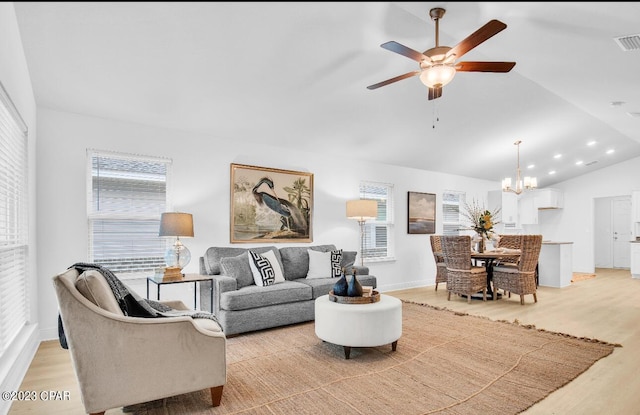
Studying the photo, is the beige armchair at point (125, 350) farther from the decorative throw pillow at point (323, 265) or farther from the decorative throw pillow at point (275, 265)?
the decorative throw pillow at point (323, 265)

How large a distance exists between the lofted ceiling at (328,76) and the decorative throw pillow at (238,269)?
1.61 meters

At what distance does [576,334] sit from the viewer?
384cm

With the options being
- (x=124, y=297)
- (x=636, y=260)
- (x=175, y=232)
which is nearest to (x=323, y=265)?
Answer: (x=175, y=232)

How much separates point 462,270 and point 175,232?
3995 mm

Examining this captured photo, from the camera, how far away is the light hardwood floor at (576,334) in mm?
2342

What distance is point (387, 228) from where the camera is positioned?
6.61 meters

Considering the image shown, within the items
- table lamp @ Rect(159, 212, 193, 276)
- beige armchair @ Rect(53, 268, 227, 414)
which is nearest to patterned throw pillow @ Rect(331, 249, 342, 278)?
table lamp @ Rect(159, 212, 193, 276)

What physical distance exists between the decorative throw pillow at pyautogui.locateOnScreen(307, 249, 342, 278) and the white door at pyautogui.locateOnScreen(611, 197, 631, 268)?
888 cm

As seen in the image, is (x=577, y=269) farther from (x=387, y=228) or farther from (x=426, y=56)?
(x=426, y=56)

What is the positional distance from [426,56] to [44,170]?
370 centimetres

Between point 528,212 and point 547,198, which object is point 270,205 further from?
point 547,198

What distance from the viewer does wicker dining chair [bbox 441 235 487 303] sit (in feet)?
17.5

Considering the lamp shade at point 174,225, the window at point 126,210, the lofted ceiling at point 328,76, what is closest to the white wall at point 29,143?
the lofted ceiling at point 328,76

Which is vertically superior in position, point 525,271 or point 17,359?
point 525,271
